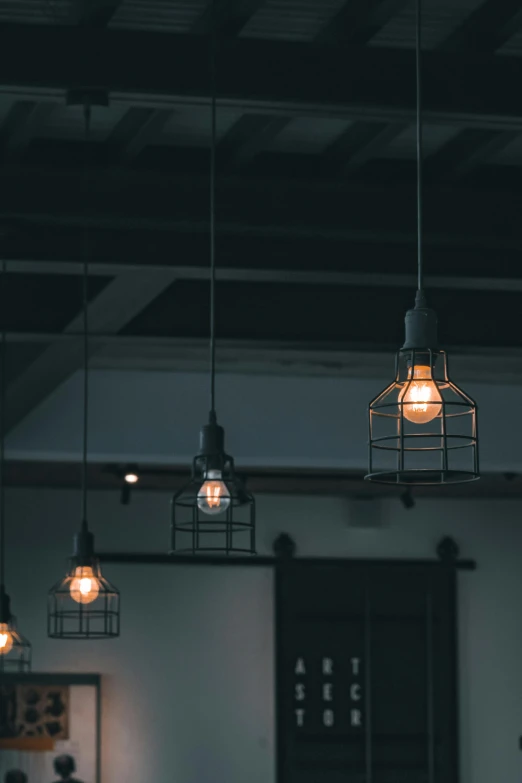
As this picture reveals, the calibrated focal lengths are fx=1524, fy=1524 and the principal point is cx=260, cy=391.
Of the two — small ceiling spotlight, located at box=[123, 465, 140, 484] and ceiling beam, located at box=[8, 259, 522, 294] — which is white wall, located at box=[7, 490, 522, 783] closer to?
small ceiling spotlight, located at box=[123, 465, 140, 484]

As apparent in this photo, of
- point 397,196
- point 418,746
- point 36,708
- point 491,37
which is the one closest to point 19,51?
point 491,37

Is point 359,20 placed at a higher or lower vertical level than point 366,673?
higher

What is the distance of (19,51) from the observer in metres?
4.04

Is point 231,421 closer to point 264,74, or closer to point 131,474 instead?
point 131,474

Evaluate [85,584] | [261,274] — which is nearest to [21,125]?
[261,274]

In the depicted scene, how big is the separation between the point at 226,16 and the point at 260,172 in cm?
123

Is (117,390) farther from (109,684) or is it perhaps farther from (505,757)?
(505,757)

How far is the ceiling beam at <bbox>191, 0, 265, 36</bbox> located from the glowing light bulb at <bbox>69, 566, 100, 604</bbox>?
1.97 metres

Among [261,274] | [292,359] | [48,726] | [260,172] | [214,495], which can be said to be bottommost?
[48,726]

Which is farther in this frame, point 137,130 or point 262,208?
point 262,208

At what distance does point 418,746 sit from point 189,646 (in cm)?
169

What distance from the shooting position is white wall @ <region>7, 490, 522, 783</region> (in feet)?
32.5

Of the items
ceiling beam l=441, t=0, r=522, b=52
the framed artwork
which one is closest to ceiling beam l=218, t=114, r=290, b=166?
ceiling beam l=441, t=0, r=522, b=52

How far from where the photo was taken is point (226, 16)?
4.06m
